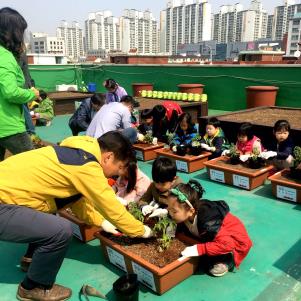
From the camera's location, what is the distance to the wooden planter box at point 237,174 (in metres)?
3.58

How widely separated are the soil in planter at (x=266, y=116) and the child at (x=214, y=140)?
0.51 m

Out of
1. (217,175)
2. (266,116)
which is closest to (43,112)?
(266,116)

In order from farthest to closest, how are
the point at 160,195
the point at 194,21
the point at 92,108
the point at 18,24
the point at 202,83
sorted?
the point at 194,21
the point at 202,83
the point at 92,108
the point at 160,195
the point at 18,24

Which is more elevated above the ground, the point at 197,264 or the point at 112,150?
the point at 112,150

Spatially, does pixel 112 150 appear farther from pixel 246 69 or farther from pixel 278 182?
pixel 246 69

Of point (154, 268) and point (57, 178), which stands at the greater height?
point (57, 178)

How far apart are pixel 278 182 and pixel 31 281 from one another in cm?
243

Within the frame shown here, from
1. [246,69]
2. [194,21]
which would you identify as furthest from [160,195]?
[194,21]

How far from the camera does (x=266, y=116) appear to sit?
17.6 ft

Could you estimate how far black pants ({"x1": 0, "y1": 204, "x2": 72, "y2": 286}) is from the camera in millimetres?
1765

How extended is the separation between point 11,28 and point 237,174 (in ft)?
8.57

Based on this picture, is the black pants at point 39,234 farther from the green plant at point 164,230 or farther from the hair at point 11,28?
the hair at point 11,28

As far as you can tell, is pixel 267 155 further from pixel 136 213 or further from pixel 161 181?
pixel 136 213

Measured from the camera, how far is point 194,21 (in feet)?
281
